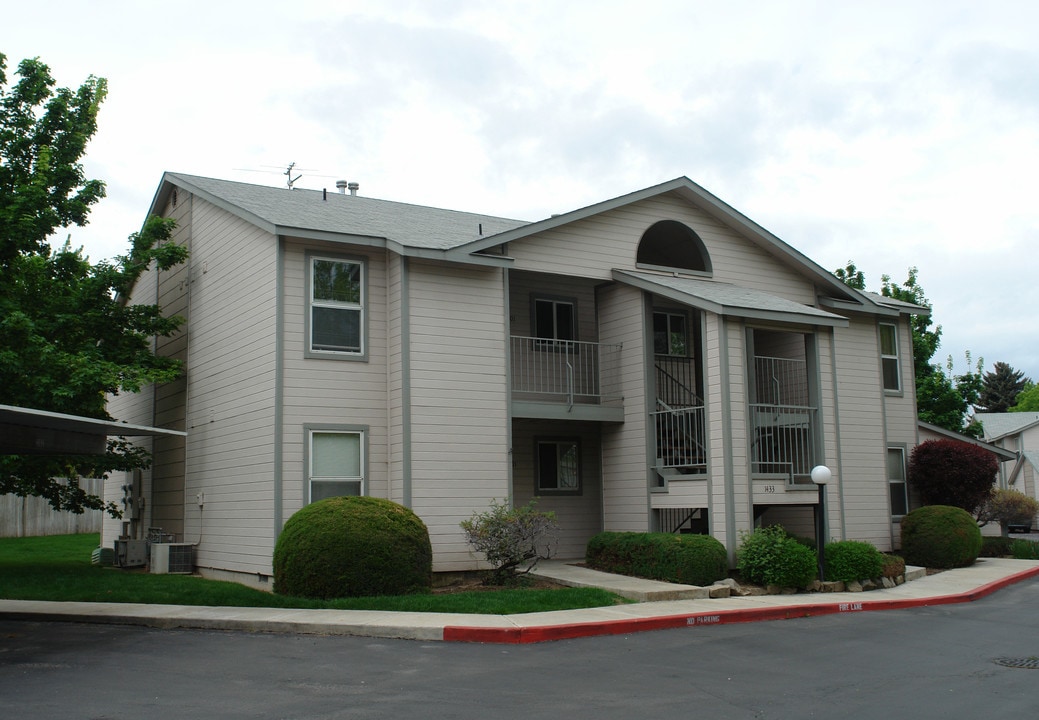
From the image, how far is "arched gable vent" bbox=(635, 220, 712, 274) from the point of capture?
1952cm

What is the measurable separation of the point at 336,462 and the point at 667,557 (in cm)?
531

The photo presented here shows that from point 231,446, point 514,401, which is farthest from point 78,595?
point 514,401

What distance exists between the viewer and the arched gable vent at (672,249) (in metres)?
19.5

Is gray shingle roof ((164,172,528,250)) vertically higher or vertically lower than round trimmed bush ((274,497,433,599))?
higher

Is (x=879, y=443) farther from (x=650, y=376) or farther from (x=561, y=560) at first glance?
(x=561, y=560)

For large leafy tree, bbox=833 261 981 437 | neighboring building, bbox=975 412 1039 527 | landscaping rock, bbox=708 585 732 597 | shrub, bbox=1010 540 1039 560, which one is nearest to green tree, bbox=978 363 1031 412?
neighboring building, bbox=975 412 1039 527

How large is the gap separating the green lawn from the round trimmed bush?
0.92 ft

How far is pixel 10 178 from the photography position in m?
18.3

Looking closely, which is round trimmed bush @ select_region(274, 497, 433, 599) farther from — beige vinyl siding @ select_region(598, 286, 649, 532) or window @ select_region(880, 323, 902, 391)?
window @ select_region(880, 323, 902, 391)

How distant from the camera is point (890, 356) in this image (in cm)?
2236

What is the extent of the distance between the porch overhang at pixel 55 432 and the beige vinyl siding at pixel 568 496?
7.47 meters

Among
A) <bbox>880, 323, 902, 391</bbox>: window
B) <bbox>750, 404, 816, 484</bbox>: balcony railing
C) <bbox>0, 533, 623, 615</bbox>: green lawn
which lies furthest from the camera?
<bbox>880, 323, 902, 391</bbox>: window

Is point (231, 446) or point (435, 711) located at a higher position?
point (231, 446)

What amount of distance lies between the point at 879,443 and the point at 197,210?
1399cm
